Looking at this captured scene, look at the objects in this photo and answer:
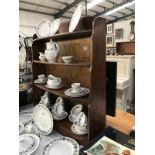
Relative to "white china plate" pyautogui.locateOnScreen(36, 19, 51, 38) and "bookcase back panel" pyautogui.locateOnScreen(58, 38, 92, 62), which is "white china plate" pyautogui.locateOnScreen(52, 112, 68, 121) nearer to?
"bookcase back panel" pyautogui.locateOnScreen(58, 38, 92, 62)

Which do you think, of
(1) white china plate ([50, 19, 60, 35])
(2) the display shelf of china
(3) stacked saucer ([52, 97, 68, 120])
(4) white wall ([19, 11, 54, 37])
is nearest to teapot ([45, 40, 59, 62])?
(2) the display shelf of china

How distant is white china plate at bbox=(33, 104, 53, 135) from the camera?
1.36m

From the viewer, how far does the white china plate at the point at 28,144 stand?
1.08 m

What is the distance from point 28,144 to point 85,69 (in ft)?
2.40

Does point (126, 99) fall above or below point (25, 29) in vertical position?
below

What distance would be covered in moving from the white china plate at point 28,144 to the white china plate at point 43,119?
0.13 metres

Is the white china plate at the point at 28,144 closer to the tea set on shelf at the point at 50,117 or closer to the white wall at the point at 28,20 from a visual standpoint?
the tea set on shelf at the point at 50,117

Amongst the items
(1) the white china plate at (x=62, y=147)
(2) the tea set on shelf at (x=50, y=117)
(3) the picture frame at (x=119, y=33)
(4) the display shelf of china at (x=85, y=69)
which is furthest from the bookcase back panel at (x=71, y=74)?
(3) the picture frame at (x=119, y=33)

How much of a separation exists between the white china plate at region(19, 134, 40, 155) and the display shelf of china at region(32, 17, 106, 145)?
24cm

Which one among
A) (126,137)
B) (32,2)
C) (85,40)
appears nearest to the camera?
(126,137)
